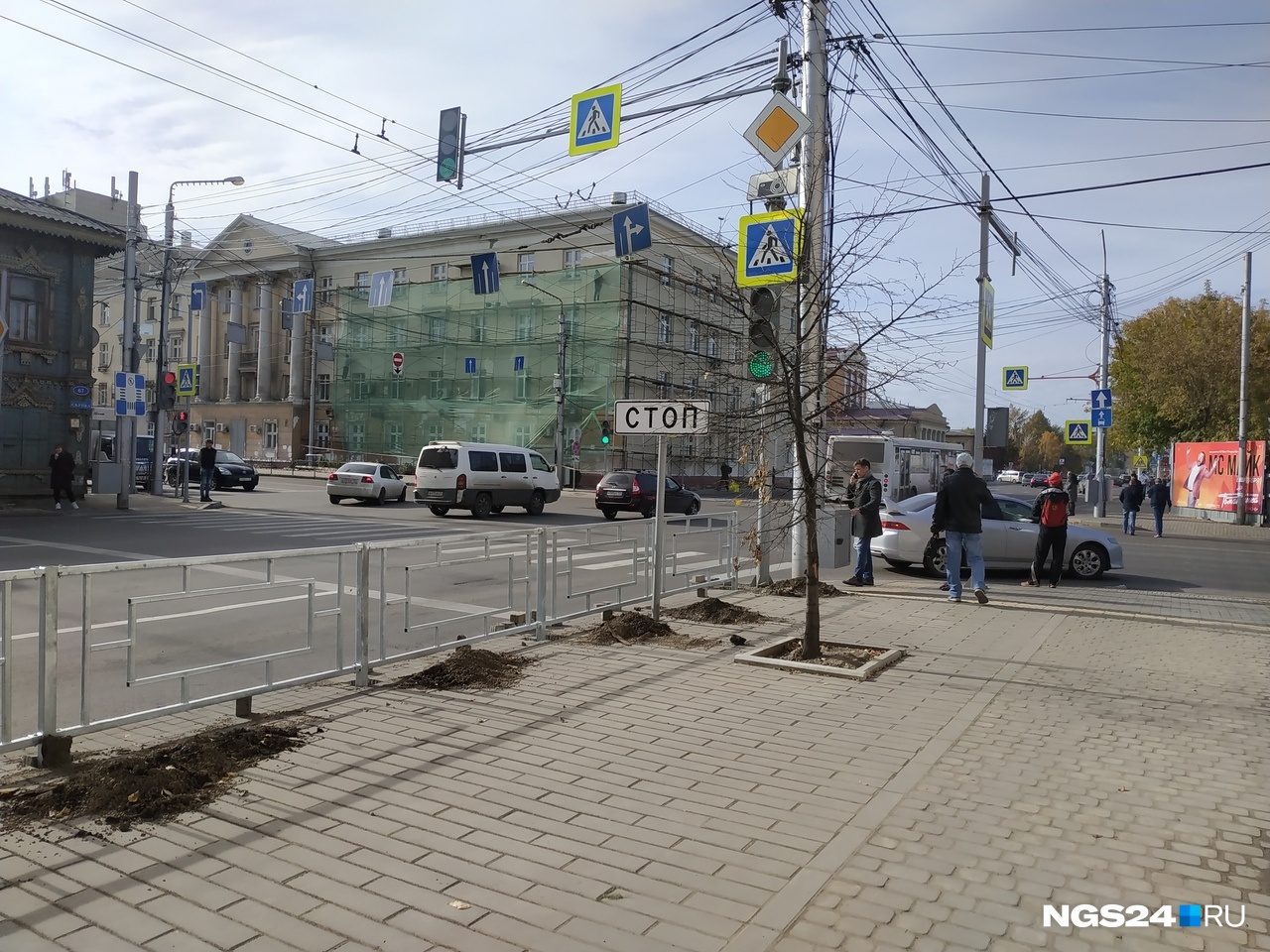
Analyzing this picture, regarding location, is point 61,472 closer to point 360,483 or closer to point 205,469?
point 205,469

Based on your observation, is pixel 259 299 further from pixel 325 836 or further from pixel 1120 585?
pixel 325 836

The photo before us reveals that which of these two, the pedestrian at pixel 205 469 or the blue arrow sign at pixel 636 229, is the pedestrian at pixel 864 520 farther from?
the pedestrian at pixel 205 469

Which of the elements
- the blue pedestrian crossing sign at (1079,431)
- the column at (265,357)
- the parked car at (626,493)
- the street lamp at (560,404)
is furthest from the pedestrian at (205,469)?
the column at (265,357)

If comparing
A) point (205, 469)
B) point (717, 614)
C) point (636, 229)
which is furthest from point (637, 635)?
point (205, 469)

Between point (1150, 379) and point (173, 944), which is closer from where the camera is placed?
point (173, 944)

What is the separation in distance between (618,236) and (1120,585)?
503 inches

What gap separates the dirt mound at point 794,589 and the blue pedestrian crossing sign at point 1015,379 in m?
17.2

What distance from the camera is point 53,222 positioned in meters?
25.7

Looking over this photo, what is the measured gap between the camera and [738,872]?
3.88 metres

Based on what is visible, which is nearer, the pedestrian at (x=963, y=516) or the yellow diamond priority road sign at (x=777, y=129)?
the yellow diamond priority road sign at (x=777, y=129)

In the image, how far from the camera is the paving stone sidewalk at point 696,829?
3.41 meters

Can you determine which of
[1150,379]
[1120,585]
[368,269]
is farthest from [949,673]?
[368,269]

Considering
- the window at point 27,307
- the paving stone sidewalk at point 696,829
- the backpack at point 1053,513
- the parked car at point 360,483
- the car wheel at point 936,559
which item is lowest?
the paving stone sidewalk at point 696,829

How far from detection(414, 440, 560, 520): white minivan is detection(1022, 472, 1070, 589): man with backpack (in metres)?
15.5
